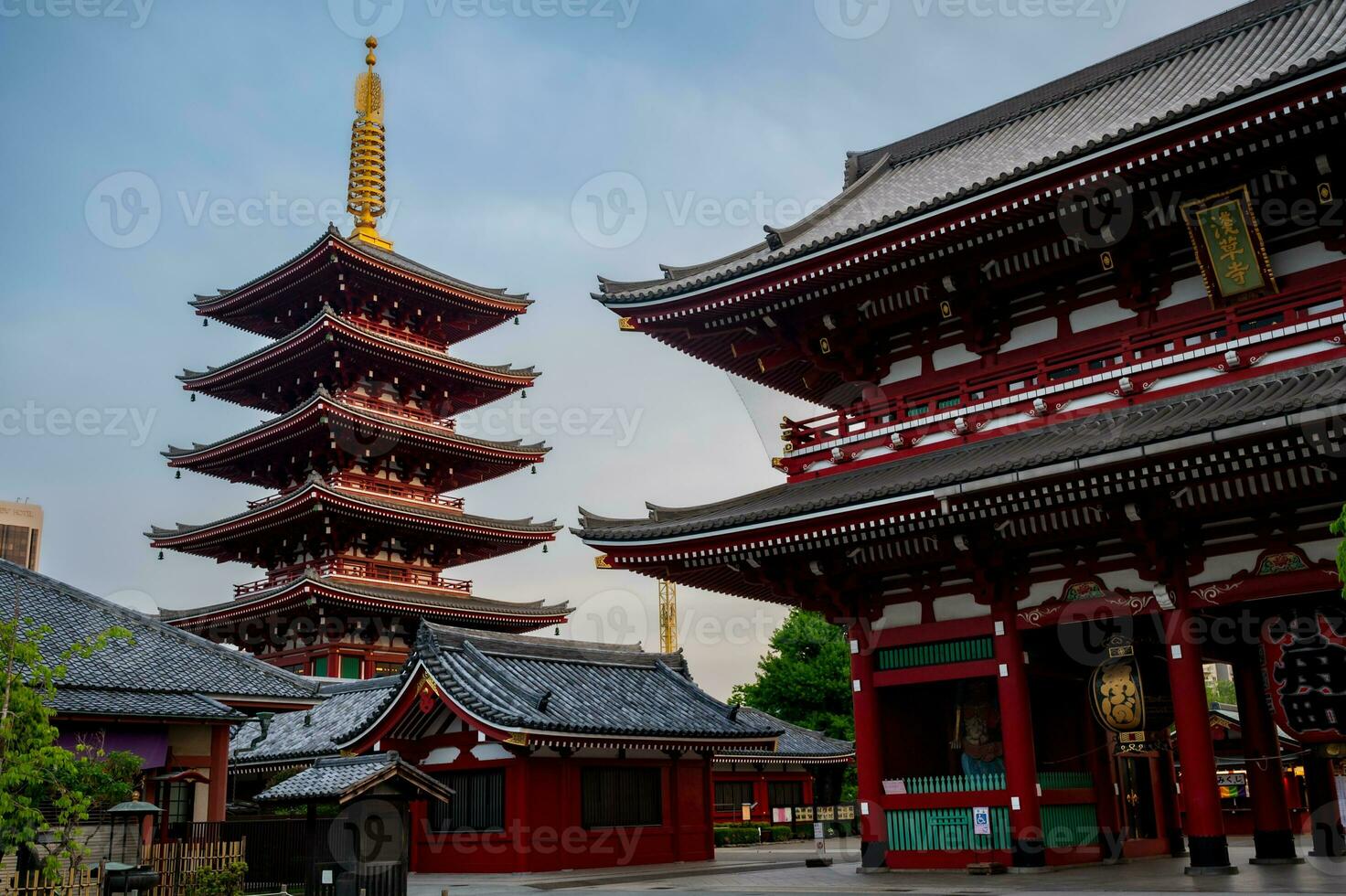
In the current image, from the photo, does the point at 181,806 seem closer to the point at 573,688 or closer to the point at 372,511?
the point at 573,688

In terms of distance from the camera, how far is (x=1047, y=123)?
86.9 feet

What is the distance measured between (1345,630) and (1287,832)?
5945 mm

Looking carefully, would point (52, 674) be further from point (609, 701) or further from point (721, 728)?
point (721, 728)

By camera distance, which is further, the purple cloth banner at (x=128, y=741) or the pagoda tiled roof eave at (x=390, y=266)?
the pagoda tiled roof eave at (x=390, y=266)

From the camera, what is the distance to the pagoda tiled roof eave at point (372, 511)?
150 ft

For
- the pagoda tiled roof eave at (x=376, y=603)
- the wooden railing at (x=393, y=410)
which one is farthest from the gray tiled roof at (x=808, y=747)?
the wooden railing at (x=393, y=410)

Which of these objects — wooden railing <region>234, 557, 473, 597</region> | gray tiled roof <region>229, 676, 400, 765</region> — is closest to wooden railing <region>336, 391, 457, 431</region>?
wooden railing <region>234, 557, 473, 597</region>

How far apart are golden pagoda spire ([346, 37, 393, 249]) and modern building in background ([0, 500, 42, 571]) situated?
88973mm

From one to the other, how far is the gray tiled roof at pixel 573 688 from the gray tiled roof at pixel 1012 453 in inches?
232

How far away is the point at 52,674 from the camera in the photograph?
17.2 m

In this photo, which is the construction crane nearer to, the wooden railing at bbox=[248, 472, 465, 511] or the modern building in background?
the wooden railing at bbox=[248, 472, 465, 511]

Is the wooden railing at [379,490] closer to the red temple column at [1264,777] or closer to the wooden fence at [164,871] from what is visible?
the wooden fence at [164,871]

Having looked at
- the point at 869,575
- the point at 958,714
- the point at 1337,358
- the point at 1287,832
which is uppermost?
the point at 1337,358

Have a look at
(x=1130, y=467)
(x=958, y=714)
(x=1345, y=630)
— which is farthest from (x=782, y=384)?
(x=1345, y=630)
